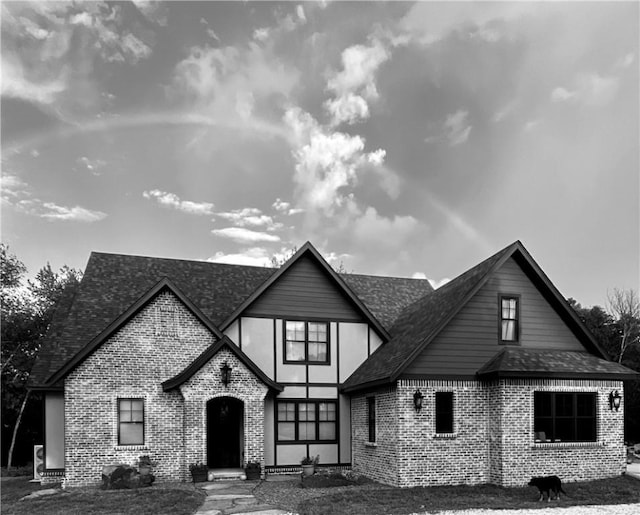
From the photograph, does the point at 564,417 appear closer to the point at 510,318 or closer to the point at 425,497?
the point at 510,318

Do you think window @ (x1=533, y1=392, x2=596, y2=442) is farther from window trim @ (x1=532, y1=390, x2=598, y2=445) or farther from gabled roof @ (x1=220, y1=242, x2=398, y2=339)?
gabled roof @ (x1=220, y1=242, x2=398, y2=339)

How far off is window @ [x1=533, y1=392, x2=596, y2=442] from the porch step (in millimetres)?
8521

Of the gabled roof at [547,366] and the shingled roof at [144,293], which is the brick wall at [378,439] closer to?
the gabled roof at [547,366]

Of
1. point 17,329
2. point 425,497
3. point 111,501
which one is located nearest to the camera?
point 111,501

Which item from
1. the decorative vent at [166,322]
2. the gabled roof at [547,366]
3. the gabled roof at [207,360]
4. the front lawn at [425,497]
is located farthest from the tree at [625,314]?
the decorative vent at [166,322]

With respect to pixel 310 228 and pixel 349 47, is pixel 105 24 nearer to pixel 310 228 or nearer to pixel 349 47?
pixel 349 47

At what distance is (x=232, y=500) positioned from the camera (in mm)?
14773

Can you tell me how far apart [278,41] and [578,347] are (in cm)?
1351

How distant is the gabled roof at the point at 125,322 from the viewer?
1783 cm

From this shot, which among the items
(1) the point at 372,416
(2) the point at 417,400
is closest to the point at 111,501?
(1) the point at 372,416

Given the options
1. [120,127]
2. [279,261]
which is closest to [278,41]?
[120,127]

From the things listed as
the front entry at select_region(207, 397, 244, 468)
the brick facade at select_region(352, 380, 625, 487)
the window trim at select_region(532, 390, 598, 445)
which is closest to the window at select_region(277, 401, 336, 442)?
the front entry at select_region(207, 397, 244, 468)

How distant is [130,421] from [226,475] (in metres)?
3.23

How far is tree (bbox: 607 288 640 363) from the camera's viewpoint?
3878 centimetres
